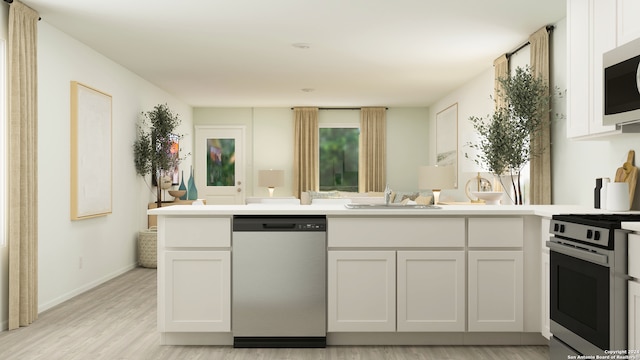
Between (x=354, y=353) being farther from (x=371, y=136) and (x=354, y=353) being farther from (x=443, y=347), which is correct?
(x=371, y=136)

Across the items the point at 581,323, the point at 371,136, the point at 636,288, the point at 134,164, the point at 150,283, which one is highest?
the point at 371,136

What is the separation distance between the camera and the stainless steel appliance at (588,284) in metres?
2.47

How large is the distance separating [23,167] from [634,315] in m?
4.22

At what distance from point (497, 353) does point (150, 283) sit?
3849mm

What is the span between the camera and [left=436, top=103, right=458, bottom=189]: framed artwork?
8.41 m

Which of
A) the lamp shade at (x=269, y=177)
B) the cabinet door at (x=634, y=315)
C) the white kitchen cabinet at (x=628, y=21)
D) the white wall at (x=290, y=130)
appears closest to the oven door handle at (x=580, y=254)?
the cabinet door at (x=634, y=315)

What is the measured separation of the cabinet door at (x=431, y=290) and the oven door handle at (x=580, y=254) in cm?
65

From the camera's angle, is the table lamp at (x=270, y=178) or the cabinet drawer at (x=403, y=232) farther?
the table lamp at (x=270, y=178)

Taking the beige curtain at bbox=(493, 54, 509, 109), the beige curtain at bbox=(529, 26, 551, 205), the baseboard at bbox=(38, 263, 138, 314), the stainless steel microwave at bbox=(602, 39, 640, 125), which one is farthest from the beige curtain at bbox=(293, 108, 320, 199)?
the stainless steel microwave at bbox=(602, 39, 640, 125)

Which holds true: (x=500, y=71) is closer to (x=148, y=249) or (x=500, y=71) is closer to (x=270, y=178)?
(x=148, y=249)

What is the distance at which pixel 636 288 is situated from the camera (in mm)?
2404

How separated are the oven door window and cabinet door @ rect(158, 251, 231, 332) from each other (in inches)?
79.2

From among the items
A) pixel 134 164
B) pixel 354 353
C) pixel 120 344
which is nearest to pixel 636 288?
pixel 354 353

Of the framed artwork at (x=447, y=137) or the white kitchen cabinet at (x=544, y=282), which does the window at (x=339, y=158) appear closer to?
the framed artwork at (x=447, y=137)
